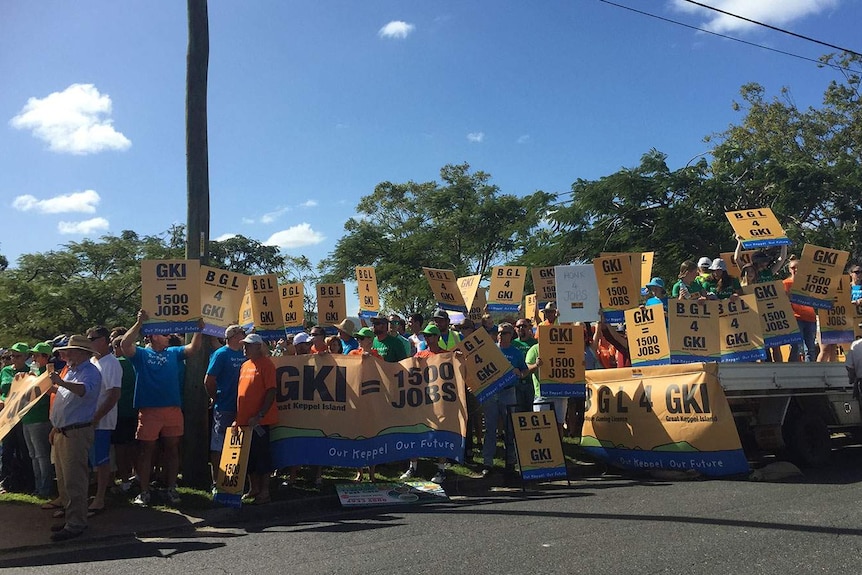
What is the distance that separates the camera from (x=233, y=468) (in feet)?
25.4

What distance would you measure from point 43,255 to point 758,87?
120 ft

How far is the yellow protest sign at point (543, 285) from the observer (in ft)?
45.0

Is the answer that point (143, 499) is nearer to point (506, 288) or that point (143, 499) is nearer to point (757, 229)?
point (506, 288)

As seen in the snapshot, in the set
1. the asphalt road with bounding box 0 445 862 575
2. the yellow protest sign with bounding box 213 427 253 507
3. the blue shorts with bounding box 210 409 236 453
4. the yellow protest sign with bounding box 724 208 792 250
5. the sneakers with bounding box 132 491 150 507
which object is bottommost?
the asphalt road with bounding box 0 445 862 575

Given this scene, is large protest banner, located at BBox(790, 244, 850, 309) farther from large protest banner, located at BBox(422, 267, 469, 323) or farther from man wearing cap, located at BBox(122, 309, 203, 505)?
man wearing cap, located at BBox(122, 309, 203, 505)

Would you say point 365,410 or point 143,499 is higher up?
point 365,410

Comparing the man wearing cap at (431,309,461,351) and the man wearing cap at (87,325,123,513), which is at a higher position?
the man wearing cap at (431,309,461,351)

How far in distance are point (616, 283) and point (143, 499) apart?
6782mm

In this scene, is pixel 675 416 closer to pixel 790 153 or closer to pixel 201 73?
pixel 201 73

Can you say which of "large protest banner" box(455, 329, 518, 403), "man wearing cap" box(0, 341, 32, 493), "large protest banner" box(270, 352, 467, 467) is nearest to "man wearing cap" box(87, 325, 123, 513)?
"man wearing cap" box(0, 341, 32, 493)

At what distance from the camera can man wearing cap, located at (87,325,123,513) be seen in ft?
23.9

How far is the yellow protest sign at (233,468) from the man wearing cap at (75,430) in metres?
1.40

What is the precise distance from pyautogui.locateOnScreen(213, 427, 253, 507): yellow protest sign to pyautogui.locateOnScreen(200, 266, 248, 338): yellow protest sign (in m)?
1.38

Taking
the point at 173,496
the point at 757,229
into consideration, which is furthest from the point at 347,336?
the point at 757,229
